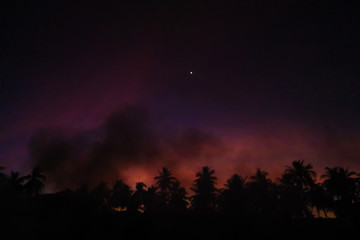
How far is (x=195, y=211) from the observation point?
4278 centimetres

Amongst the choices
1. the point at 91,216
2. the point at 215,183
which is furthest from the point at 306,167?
the point at 91,216

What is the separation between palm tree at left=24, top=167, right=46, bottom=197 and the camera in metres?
44.9

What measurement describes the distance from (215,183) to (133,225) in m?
22.1

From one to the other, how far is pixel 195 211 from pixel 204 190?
6825mm

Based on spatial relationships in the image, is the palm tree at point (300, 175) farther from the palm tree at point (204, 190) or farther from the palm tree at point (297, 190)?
the palm tree at point (204, 190)

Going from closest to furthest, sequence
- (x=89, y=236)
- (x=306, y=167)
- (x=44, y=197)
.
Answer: (x=89, y=236), (x=44, y=197), (x=306, y=167)

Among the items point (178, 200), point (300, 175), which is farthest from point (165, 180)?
point (300, 175)

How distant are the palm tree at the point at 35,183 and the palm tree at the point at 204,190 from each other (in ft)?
108

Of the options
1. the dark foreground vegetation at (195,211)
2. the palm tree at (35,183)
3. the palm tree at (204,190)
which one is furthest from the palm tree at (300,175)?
the palm tree at (35,183)

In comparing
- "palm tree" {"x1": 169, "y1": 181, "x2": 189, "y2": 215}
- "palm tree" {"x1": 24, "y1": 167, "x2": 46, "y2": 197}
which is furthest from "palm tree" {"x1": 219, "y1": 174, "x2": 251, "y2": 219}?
"palm tree" {"x1": 24, "y1": 167, "x2": 46, "y2": 197}

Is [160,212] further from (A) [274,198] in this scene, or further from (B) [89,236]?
(A) [274,198]

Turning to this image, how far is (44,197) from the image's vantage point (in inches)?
1431

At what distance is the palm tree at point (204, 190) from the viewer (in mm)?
47906

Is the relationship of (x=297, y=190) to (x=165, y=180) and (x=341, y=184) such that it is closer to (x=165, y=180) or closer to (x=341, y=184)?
(x=341, y=184)
